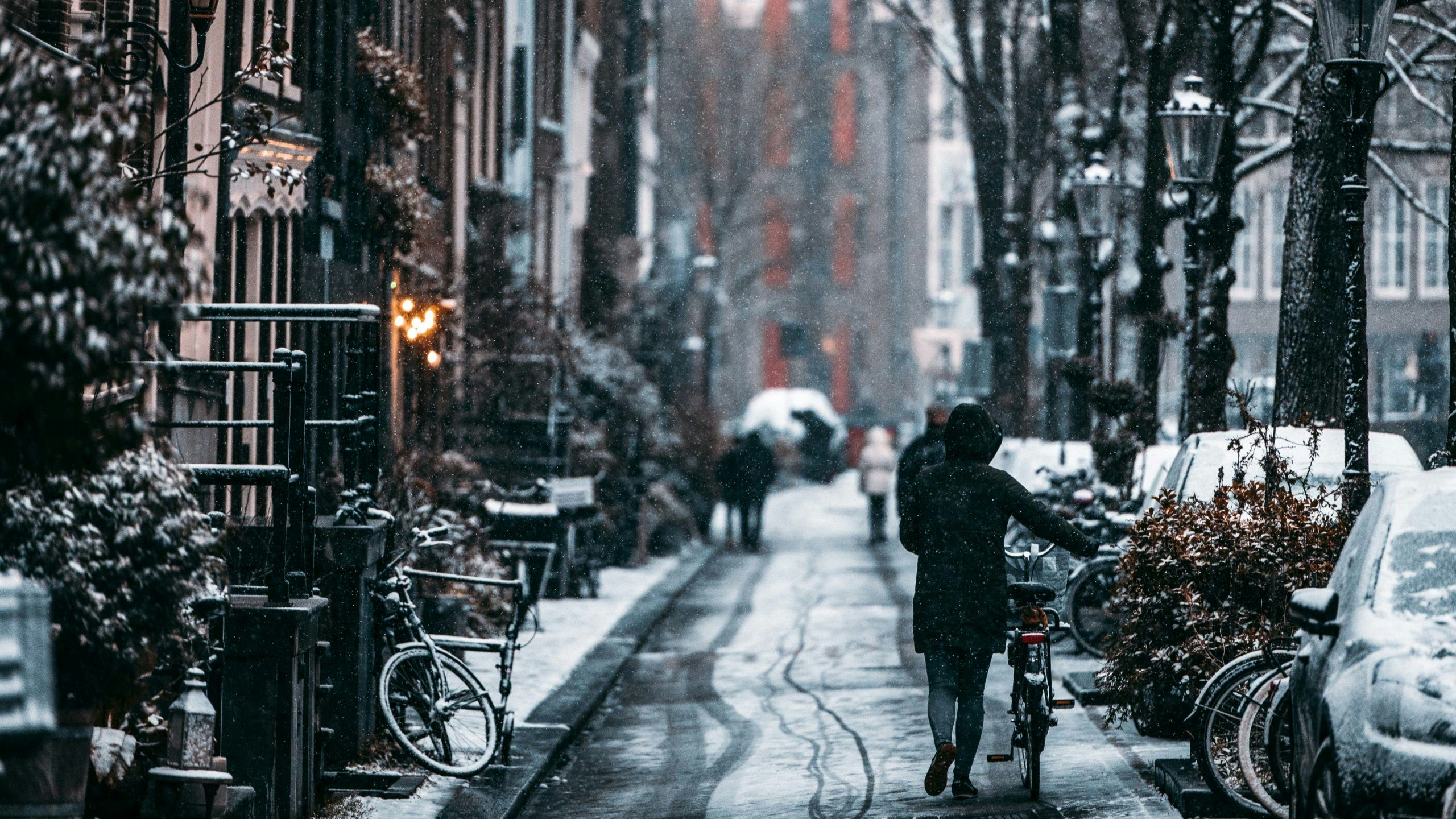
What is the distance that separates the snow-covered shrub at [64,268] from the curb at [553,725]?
3934mm

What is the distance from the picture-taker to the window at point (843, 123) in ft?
243

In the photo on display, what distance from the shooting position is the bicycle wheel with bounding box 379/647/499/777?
396 inches

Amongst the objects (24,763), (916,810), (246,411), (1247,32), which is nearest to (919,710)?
(916,810)

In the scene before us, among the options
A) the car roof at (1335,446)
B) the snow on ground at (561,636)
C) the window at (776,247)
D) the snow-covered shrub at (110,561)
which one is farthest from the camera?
the window at (776,247)

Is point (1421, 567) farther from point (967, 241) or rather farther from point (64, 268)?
point (967, 241)

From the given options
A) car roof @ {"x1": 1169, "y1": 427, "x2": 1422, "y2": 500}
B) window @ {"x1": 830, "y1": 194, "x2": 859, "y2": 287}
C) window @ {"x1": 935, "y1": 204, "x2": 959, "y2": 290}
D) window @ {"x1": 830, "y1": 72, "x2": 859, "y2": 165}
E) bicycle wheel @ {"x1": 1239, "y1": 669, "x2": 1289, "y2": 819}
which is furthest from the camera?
window @ {"x1": 830, "y1": 72, "x2": 859, "y2": 165}

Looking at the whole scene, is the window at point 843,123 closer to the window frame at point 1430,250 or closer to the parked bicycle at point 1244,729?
the window frame at point 1430,250

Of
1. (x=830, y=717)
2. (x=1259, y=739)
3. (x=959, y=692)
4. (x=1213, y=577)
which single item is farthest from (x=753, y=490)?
(x=1259, y=739)

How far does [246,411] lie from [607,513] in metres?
8.87

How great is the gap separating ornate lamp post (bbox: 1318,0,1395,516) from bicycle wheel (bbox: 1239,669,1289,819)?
1.89 meters

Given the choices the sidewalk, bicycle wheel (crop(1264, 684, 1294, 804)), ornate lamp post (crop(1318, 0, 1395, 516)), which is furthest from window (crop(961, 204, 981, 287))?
bicycle wheel (crop(1264, 684, 1294, 804))

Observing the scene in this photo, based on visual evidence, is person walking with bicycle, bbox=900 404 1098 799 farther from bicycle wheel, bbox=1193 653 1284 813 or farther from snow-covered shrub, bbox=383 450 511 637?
snow-covered shrub, bbox=383 450 511 637

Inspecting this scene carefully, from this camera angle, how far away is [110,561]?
267 inches

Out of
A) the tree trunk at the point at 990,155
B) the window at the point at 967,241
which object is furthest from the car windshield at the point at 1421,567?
the window at the point at 967,241
